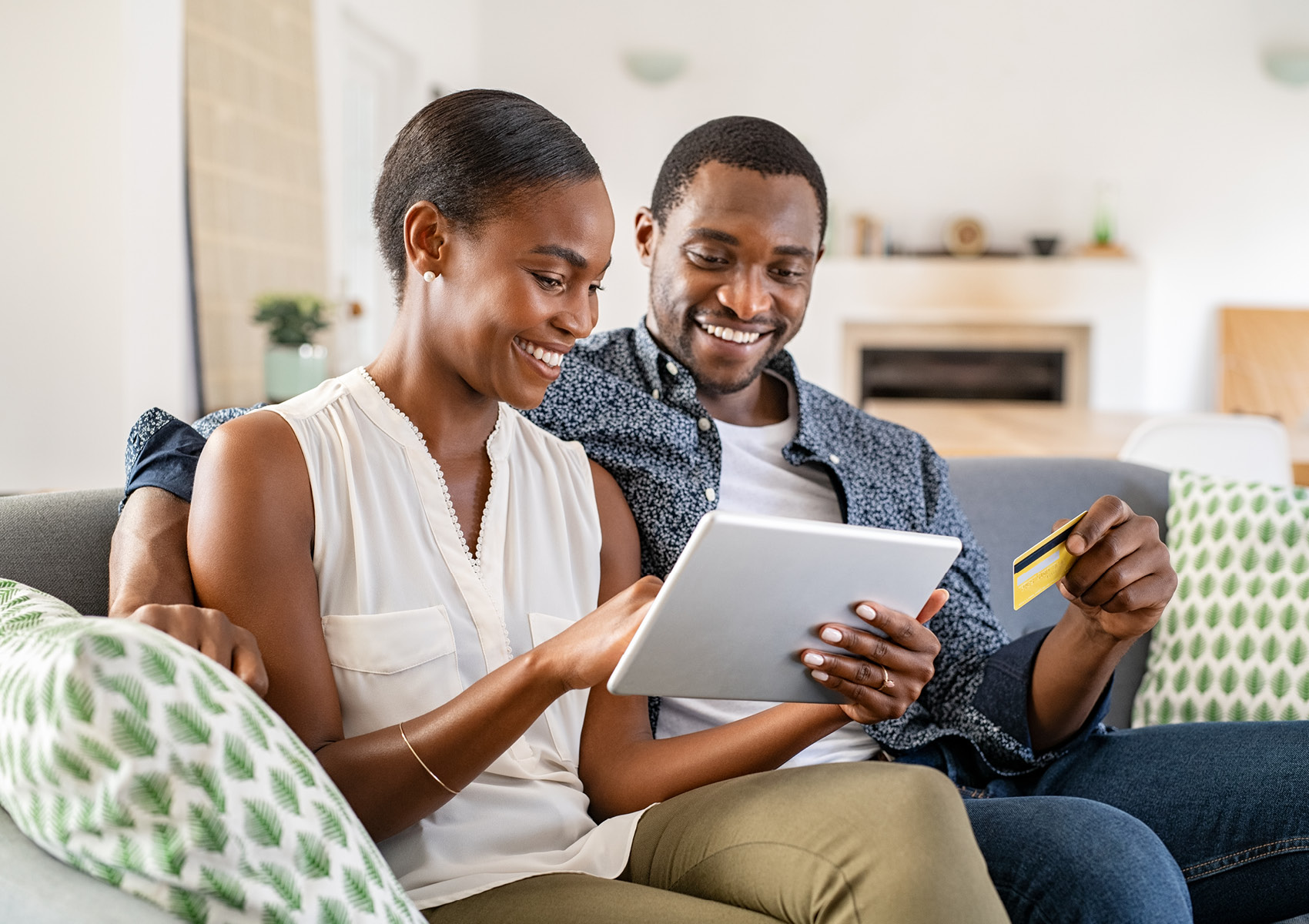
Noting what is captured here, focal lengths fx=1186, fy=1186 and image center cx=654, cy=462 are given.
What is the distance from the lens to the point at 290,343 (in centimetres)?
335

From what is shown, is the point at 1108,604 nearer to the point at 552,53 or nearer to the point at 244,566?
the point at 244,566

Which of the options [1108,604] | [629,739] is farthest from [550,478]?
[1108,604]

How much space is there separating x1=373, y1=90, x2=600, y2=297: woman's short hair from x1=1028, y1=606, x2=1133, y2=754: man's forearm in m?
0.73

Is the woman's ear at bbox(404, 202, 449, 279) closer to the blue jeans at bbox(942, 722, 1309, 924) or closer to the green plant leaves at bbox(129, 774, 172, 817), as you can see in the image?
the green plant leaves at bbox(129, 774, 172, 817)

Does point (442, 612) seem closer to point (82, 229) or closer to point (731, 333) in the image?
point (731, 333)

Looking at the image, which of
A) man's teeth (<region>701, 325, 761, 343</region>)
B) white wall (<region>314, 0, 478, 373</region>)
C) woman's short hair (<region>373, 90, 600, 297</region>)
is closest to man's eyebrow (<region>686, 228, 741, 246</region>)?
man's teeth (<region>701, 325, 761, 343</region>)

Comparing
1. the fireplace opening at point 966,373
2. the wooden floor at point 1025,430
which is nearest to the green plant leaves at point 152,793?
the wooden floor at point 1025,430

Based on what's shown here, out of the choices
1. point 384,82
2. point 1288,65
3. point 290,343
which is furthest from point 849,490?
point 1288,65

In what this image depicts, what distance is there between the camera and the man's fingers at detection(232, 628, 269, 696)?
2.58 feet

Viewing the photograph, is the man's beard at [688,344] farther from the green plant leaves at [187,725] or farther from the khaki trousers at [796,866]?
the green plant leaves at [187,725]

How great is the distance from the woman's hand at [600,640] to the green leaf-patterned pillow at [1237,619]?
106 cm

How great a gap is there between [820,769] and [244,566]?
0.48 m

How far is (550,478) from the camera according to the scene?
3.87ft

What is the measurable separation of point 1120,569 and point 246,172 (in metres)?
3.20
